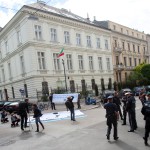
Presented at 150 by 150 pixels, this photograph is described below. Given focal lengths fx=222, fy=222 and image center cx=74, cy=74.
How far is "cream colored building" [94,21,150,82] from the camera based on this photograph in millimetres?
51556

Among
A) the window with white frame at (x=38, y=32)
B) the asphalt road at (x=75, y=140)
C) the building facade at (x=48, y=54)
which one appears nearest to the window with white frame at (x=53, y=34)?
the building facade at (x=48, y=54)

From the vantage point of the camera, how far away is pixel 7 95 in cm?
4516

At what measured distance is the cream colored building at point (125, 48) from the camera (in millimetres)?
51556

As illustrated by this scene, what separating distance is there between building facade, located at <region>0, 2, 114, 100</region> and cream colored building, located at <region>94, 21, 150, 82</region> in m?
3.32

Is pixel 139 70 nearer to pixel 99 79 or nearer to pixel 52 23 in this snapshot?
pixel 99 79

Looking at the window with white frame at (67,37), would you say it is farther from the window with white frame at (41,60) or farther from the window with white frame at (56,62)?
the window with white frame at (41,60)

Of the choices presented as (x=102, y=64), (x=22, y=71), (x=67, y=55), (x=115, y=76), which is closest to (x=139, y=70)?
(x=115, y=76)

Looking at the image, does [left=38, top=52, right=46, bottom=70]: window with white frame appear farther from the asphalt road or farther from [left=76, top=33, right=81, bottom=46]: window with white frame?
the asphalt road

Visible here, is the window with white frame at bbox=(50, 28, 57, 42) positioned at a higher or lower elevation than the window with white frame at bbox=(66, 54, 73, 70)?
higher

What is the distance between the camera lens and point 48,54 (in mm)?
35938

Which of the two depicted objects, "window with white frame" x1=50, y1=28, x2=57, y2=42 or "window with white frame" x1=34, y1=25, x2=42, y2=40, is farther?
"window with white frame" x1=50, y1=28, x2=57, y2=42

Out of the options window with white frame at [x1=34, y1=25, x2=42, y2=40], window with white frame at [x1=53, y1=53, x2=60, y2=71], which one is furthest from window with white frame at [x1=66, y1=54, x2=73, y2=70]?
window with white frame at [x1=34, y1=25, x2=42, y2=40]

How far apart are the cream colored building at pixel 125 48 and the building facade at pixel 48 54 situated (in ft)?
10.9

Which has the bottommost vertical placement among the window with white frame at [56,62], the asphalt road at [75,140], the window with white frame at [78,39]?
the asphalt road at [75,140]
